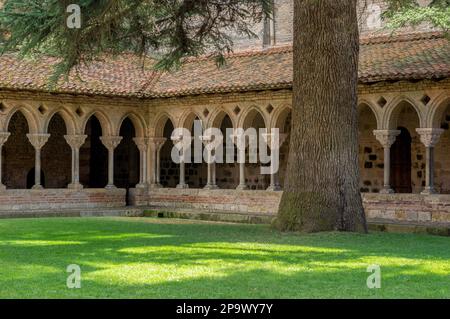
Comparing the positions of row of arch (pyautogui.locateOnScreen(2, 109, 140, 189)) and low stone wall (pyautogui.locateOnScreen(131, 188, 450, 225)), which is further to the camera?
row of arch (pyautogui.locateOnScreen(2, 109, 140, 189))

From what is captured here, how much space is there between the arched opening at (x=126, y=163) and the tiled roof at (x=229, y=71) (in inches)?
104

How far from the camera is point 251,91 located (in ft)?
75.6

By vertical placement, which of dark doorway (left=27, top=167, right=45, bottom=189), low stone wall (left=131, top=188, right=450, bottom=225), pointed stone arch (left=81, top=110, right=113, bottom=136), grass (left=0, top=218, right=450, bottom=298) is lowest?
grass (left=0, top=218, right=450, bottom=298)

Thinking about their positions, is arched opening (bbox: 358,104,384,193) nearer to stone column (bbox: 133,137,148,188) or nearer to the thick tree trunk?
stone column (bbox: 133,137,148,188)

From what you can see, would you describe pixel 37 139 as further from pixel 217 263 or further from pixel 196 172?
pixel 217 263

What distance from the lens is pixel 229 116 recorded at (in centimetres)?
2436

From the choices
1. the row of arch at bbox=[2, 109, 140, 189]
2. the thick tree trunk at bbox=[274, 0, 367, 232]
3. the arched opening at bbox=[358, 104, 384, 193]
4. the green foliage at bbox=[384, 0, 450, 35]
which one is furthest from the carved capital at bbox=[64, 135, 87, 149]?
the thick tree trunk at bbox=[274, 0, 367, 232]

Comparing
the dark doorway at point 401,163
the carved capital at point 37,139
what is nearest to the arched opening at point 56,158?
the carved capital at point 37,139

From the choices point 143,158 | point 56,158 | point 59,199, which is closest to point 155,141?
point 143,158

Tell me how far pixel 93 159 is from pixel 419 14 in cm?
1434

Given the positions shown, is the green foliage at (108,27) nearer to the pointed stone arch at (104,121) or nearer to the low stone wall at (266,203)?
the low stone wall at (266,203)

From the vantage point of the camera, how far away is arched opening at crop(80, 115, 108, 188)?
Answer: 28.0 meters

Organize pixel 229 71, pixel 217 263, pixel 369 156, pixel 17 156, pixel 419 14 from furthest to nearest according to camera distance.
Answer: pixel 17 156
pixel 229 71
pixel 369 156
pixel 419 14
pixel 217 263
